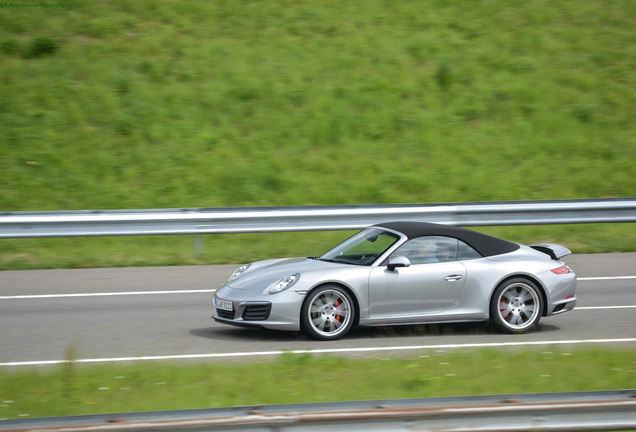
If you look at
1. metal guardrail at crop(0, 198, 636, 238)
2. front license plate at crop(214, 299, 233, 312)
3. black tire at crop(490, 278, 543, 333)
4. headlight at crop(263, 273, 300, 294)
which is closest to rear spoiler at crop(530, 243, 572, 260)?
black tire at crop(490, 278, 543, 333)

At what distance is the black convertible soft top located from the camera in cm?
814

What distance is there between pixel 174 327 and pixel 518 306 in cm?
385

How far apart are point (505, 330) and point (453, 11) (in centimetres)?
1484

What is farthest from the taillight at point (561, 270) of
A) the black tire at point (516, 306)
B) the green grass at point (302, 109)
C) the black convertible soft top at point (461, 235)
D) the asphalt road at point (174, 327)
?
the green grass at point (302, 109)

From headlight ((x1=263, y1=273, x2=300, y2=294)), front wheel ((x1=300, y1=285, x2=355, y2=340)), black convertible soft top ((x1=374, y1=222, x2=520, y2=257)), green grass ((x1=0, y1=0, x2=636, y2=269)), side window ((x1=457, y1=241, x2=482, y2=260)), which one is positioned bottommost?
front wheel ((x1=300, y1=285, x2=355, y2=340))

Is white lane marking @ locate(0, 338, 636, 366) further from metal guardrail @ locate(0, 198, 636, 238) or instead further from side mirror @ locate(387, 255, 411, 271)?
metal guardrail @ locate(0, 198, 636, 238)

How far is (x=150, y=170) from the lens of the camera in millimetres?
15523

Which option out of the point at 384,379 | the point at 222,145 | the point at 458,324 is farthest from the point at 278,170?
the point at 384,379

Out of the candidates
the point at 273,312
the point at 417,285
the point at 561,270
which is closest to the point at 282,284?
the point at 273,312

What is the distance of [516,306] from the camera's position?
819 centimetres

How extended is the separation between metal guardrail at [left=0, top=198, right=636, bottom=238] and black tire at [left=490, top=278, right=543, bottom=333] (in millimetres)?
4895

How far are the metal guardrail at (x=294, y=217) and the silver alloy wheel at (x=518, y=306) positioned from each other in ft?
16.0

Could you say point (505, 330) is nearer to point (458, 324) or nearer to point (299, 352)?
point (458, 324)

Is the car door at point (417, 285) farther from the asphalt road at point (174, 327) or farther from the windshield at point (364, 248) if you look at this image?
the asphalt road at point (174, 327)
